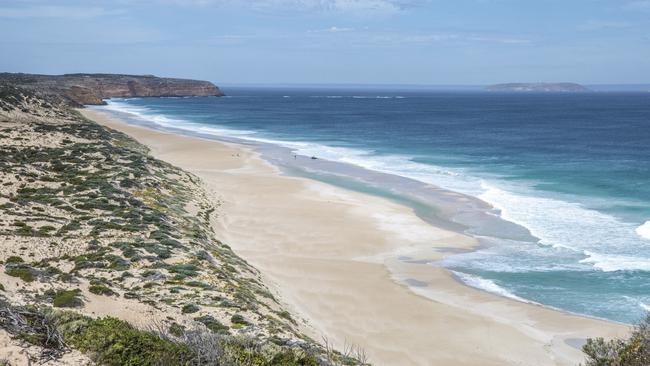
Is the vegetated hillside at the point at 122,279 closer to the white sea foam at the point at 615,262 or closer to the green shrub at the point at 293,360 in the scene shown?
the green shrub at the point at 293,360

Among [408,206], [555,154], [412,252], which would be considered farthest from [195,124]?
[412,252]

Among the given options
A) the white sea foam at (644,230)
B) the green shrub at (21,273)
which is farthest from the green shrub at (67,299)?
the white sea foam at (644,230)

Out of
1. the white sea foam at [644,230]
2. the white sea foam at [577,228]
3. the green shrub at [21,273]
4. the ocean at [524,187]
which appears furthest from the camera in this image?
the white sea foam at [644,230]

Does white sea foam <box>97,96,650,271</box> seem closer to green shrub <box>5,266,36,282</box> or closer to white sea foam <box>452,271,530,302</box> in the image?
white sea foam <box>452,271,530,302</box>

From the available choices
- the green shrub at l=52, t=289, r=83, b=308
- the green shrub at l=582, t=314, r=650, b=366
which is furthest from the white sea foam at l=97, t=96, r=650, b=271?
the green shrub at l=52, t=289, r=83, b=308

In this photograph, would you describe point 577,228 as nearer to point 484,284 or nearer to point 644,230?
point 644,230

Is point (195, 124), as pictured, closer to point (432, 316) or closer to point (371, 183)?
point (371, 183)
